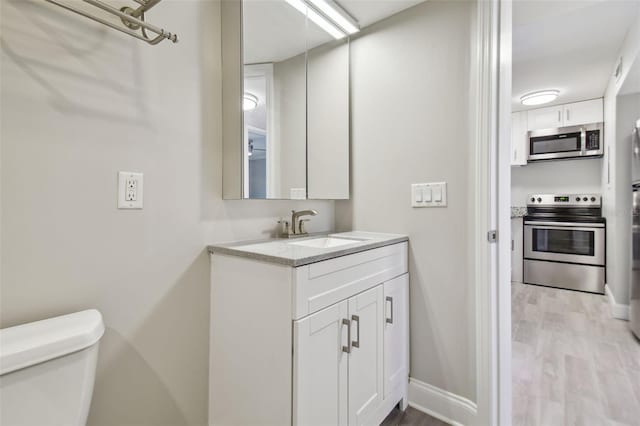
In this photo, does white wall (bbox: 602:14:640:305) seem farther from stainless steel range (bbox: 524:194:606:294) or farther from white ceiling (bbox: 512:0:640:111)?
stainless steel range (bbox: 524:194:606:294)

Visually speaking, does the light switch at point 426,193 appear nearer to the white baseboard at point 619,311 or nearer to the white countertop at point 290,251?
the white countertop at point 290,251

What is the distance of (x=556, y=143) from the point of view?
12.9ft

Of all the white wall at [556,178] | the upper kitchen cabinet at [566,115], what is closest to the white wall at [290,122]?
the upper kitchen cabinet at [566,115]

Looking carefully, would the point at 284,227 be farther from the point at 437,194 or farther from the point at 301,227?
the point at 437,194

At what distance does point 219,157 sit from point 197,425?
3.84 feet

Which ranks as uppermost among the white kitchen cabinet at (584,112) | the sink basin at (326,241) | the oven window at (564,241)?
the white kitchen cabinet at (584,112)

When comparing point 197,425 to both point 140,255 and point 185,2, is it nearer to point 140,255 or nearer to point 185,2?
point 140,255

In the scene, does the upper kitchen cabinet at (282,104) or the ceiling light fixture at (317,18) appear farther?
the ceiling light fixture at (317,18)

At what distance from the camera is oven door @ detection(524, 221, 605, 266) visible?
358cm

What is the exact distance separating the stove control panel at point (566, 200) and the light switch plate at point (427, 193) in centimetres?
357

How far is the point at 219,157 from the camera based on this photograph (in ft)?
4.60

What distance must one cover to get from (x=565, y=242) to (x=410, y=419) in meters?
3.50

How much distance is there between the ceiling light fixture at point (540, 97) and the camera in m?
3.53

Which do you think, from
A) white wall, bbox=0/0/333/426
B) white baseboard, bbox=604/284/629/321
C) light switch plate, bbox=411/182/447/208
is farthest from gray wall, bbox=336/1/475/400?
white baseboard, bbox=604/284/629/321
